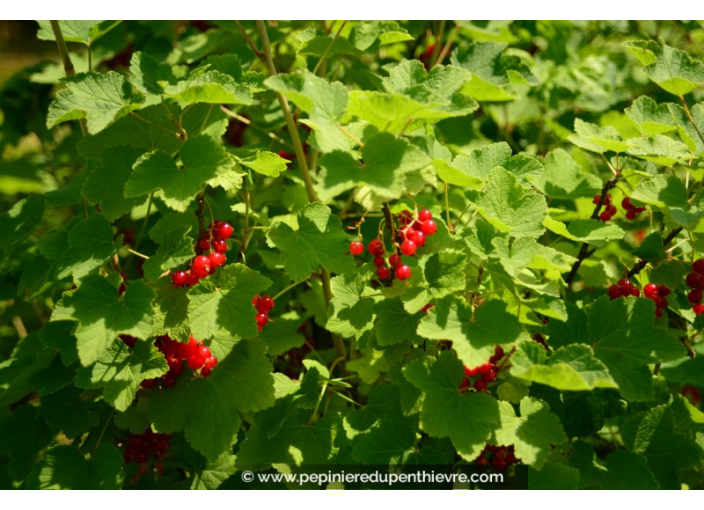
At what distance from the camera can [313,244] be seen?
1476mm

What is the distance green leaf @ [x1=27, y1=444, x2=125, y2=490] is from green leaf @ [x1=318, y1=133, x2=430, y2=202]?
3.35 ft

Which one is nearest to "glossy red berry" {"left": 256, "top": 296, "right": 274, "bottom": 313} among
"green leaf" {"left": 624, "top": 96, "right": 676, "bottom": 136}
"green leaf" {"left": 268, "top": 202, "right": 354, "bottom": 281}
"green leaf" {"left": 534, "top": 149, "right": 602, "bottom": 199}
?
"green leaf" {"left": 268, "top": 202, "right": 354, "bottom": 281}

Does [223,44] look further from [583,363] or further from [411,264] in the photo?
[583,363]

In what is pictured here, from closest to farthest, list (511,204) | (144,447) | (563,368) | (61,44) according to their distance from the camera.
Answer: (563,368)
(511,204)
(61,44)
(144,447)

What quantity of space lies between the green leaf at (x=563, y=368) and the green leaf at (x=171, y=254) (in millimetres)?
764

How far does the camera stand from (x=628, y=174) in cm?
177

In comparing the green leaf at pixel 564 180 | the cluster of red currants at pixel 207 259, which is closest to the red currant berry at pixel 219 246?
the cluster of red currants at pixel 207 259

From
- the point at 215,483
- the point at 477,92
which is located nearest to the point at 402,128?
the point at 477,92

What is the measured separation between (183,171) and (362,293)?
52 centimetres

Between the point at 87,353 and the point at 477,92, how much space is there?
1.28m

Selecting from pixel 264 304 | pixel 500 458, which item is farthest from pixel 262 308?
pixel 500 458

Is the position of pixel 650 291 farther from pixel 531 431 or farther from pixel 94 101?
pixel 94 101

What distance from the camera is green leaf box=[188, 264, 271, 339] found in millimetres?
1329

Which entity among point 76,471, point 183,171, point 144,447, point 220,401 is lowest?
point 144,447
